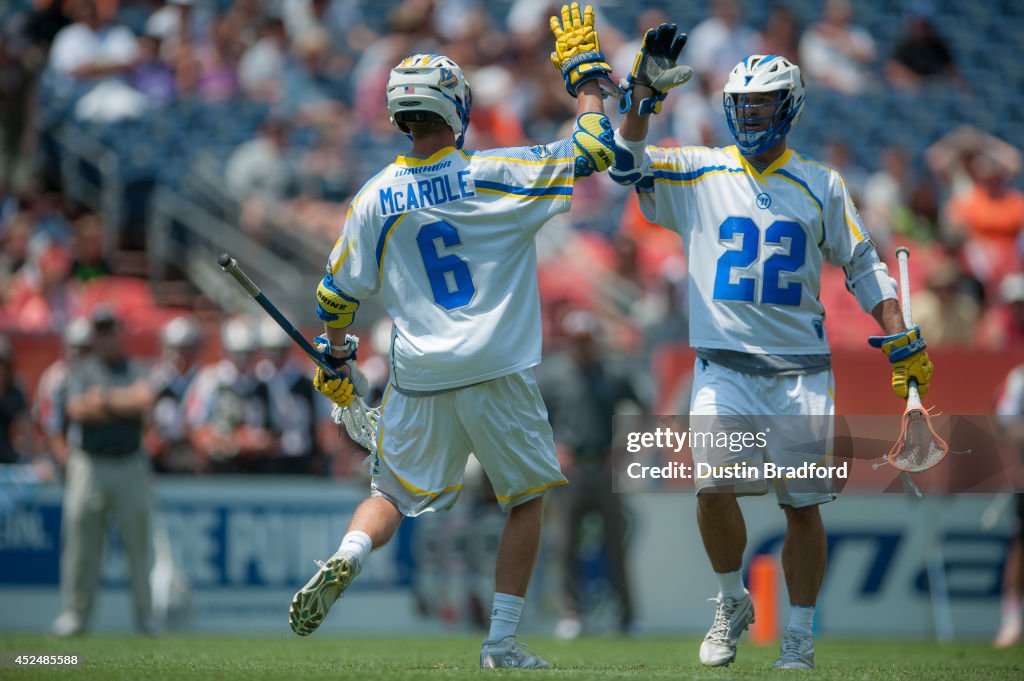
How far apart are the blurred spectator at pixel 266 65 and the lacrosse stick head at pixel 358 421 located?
1013cm

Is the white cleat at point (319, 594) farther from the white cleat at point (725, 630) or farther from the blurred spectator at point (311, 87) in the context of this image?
the blurred spectator at point (311, 87)

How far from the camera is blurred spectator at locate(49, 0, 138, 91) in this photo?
53.8 feet

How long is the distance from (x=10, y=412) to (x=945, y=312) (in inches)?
334

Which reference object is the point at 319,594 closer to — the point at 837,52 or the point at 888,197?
the point at 888,197

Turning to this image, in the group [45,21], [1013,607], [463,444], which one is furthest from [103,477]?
[45,21]

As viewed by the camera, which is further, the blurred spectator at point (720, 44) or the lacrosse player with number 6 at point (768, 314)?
the blurred spectator at point (720, 44)

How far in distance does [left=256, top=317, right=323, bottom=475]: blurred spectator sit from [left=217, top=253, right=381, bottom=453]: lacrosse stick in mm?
5489

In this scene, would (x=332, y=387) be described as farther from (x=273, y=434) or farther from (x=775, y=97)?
(x=273, y=434)

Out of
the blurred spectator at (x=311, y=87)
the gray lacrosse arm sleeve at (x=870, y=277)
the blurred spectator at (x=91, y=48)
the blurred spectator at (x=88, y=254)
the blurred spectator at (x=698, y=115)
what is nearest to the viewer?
the gray lacrosse arm sleeve at (x=870, y=277)

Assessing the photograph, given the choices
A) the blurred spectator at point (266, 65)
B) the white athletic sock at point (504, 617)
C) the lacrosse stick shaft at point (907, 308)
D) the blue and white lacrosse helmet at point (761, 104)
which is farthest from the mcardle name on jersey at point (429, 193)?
the blurred spectator at point (266, 65)

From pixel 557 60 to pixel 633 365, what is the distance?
695 centimetres

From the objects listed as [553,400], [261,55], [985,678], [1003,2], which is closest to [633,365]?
[553,400]

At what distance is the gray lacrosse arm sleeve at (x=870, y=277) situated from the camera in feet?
23.4

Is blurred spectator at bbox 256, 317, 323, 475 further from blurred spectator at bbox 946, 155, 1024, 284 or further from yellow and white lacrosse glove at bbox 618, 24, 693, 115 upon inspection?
blurred spectator at bbox 946, 155, 1024, 284
